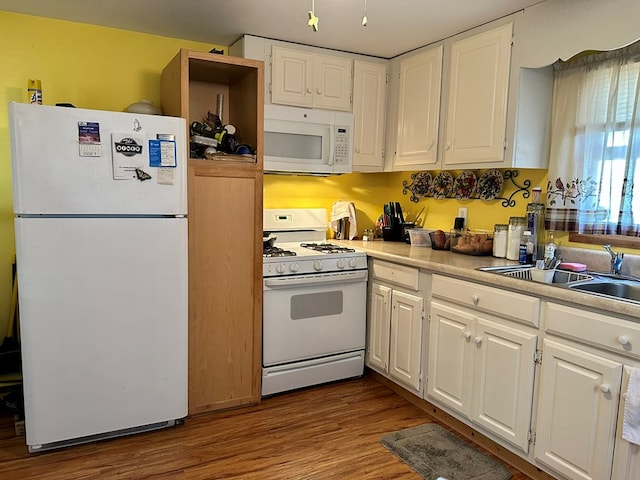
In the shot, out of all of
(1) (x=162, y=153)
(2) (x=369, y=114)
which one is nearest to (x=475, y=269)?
(2) (x=369, y=114)

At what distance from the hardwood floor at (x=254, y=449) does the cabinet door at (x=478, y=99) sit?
158 cm

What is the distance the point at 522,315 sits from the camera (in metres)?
2.06

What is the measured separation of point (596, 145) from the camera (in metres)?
2.42

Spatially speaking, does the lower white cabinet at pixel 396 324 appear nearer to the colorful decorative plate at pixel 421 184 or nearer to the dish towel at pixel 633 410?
the colorful decorative plate at pixel 421 184

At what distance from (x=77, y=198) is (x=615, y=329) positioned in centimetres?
230

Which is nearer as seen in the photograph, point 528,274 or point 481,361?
point 481,361

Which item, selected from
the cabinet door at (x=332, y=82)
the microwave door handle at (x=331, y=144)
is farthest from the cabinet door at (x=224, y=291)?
the cabinet door at (x=332, y=82)

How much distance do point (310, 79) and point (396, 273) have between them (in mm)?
1415

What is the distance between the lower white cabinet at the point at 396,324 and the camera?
2.71 metres

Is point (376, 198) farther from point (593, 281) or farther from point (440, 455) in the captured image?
point (440, 455)

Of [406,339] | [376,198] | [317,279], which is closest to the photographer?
[406,339]

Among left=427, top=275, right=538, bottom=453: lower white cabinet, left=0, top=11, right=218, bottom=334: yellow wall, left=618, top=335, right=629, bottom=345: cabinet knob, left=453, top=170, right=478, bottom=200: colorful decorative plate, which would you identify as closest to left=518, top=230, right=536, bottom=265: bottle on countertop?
left=427, top=275, right=538, bottom=453: lower white cabinet

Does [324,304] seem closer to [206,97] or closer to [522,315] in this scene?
[522,315]

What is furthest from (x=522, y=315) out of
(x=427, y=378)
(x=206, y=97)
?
(x=206, y=97)
